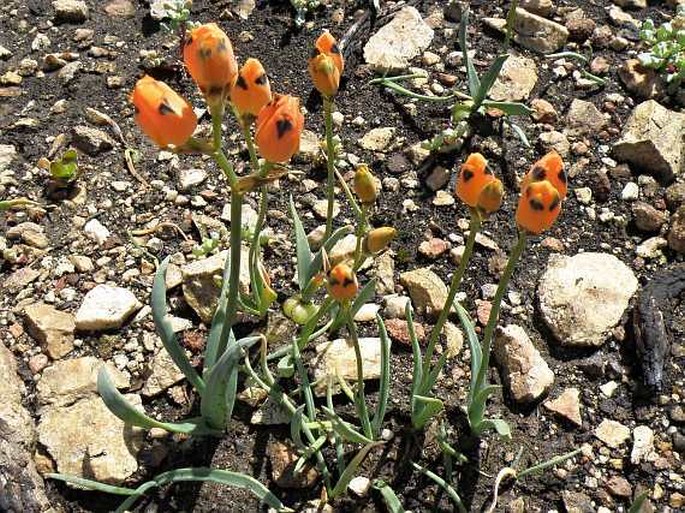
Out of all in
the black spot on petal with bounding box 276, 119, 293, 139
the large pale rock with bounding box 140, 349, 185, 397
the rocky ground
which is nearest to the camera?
the black spot on petal with bounding box 276, 119, 293, 139

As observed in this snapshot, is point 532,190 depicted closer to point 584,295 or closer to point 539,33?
point 584,295

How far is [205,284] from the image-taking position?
2857 millimetres

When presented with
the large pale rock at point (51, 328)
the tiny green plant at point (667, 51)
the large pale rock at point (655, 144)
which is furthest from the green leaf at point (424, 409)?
the tiny green plant at point (667, 51)

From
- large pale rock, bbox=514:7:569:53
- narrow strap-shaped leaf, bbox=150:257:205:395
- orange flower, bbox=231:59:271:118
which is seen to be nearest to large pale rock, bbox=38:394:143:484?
narrow strap-shaped leaf, bbox=150:257:205:395

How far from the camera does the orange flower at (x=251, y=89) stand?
1961mm

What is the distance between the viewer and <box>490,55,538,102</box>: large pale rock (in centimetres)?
361

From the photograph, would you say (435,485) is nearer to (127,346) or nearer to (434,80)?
(127,346)

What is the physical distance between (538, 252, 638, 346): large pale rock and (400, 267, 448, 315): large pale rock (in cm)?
37

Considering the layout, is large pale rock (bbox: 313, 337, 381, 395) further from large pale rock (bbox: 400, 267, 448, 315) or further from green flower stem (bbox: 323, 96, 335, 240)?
green flower stem (bbox: 323, 96, 335, 240)

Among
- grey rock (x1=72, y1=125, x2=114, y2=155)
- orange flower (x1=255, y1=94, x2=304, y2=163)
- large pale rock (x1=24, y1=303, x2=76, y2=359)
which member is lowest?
large pale rock (x1=24, y1=303, x2=76, y2=359)

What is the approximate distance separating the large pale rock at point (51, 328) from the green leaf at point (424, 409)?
3.91 feet

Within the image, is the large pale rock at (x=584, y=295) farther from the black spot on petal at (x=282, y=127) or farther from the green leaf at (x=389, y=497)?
the black spot on petal at (x=282, y=127)

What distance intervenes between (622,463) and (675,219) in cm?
107

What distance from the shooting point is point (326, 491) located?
2.43m
